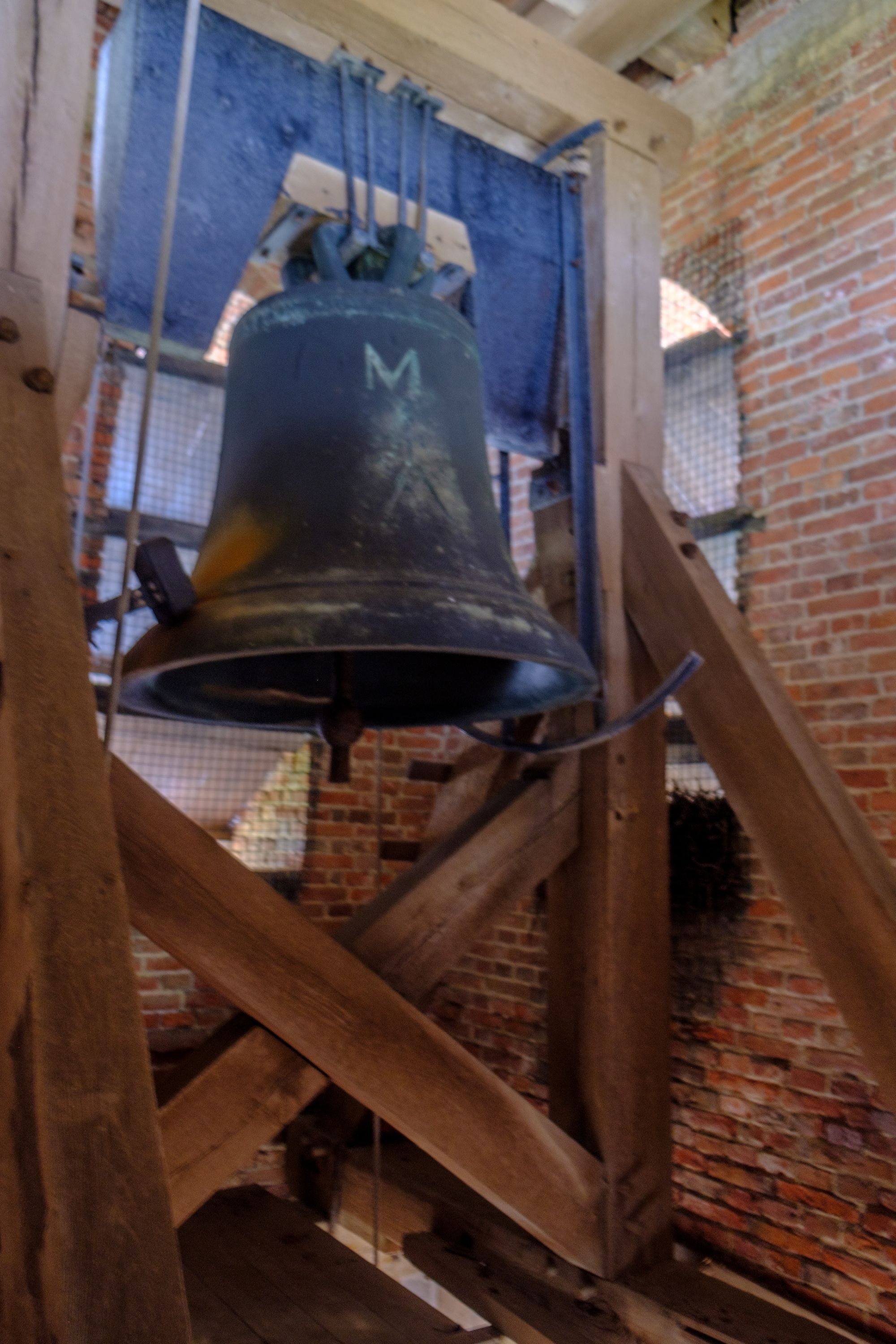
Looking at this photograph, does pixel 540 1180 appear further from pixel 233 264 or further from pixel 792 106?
pixel 792 106

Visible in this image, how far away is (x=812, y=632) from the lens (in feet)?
10.7

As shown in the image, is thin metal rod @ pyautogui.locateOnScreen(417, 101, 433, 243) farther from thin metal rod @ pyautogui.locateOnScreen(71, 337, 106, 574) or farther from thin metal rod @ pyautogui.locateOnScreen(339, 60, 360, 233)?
thin metal rod @ pyautogui.locateOnScreen(71, 337, 106, 574)

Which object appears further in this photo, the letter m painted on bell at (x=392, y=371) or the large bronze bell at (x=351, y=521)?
the letter m painted on bell at (x=392, y=371)

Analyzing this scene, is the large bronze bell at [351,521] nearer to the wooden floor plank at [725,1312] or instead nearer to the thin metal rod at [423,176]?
the thin metal rod at [423,176]

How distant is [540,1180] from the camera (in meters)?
1.66

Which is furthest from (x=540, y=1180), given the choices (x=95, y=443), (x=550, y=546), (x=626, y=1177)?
(x=95, y=443)

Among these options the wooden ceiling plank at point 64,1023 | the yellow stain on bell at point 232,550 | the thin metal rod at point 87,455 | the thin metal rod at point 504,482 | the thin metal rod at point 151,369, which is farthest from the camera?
the thin metal rod at point 87,455

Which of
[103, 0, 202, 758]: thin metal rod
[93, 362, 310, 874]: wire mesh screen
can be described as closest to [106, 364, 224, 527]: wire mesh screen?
[93, 362, 310, 874]: wire mesh screen

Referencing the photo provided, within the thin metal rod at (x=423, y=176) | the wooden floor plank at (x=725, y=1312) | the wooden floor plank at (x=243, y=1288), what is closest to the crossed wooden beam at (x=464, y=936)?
the wooden floor plank at (x=725, y=1312)

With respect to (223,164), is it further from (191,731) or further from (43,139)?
(191,731)

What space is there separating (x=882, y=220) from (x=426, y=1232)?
311cm

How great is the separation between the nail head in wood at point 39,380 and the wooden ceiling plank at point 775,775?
1.08 m

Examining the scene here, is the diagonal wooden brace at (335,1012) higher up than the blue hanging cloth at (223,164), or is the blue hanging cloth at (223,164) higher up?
the blue hanging cloth at (223,164)

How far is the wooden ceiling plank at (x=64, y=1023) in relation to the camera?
64 centimetres
